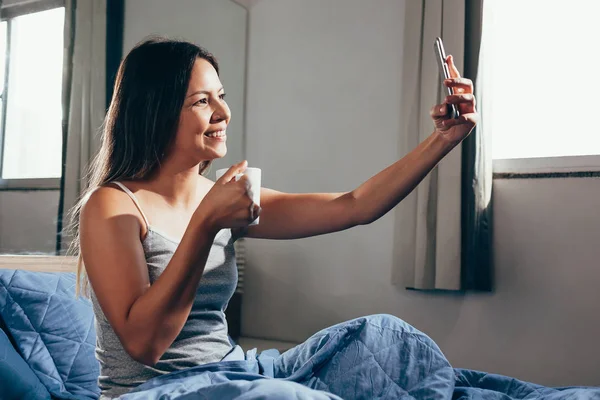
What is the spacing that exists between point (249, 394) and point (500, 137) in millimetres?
2162

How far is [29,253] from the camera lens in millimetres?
2020

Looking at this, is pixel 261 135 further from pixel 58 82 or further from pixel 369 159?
pixel 58 82

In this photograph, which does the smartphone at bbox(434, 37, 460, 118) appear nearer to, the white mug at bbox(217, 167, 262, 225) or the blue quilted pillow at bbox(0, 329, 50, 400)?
the white mug at bbox(217, 167, 262, 225)

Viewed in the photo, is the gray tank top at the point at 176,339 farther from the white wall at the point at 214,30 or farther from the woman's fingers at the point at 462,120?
the white wall at the point at 214,30

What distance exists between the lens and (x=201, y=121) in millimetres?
1158

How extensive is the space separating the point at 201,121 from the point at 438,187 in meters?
1.61

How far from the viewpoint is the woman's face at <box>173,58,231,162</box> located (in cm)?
116

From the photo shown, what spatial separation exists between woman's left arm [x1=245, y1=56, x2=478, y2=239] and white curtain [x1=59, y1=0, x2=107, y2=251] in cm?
106

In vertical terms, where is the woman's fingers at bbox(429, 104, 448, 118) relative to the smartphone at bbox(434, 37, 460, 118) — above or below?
below

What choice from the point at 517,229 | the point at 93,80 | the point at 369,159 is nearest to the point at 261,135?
the point at 369,159

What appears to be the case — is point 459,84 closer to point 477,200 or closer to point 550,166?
point 477,200

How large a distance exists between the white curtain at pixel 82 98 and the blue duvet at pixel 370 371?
1.29 meters

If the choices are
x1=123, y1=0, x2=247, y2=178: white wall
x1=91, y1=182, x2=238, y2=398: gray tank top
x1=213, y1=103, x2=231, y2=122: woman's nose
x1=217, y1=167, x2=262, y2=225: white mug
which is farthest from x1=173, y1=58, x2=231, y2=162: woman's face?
x1=123, y1=0, x2=247, y2=178: white wall

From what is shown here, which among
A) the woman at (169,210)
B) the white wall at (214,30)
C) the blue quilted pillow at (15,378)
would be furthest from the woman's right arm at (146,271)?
the white wall at (214,30)
